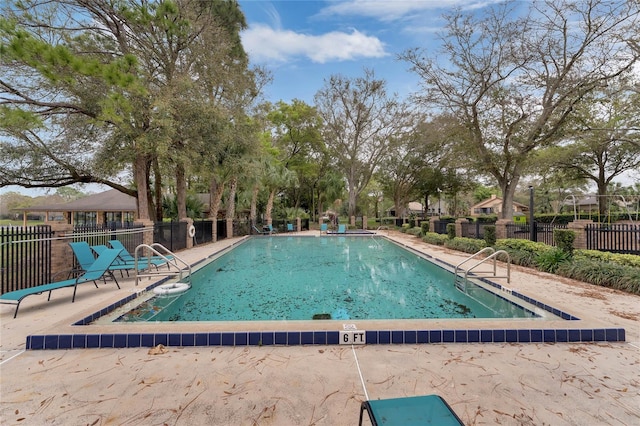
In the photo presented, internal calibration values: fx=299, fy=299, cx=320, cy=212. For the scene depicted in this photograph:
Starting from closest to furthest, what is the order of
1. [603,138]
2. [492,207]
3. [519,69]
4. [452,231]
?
[452,231] < [519,69] < [603,138] < [492,207]

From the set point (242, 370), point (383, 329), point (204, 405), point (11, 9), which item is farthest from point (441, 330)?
point (11, 9)

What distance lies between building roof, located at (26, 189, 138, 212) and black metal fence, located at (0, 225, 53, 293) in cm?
1486

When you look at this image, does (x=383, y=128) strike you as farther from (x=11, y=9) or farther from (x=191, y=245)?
(x=11, y=9)

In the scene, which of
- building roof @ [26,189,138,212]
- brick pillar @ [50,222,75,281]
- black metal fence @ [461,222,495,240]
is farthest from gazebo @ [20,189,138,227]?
black metal fence @ [461,222,495,240]

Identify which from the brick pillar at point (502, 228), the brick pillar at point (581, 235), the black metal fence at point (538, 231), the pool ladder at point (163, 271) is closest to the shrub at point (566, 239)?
the brick pillar at point (581, 235)

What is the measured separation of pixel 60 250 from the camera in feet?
19.9

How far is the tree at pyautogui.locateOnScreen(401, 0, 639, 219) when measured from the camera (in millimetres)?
11859

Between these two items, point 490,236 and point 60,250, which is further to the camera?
point 490,236

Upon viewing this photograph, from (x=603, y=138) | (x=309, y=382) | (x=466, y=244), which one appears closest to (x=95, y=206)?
(x=466, y=244)

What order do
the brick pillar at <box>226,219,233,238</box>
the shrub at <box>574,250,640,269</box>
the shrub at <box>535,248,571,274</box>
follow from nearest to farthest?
the shrub at <box>574,250,640,269</box> < the shrub at <box>535,248,571,274</box> < the brick pillar at <box>226,219,233,238</box>

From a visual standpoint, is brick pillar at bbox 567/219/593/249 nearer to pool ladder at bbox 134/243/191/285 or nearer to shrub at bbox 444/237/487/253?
shrub at bbox 444/237/487/253

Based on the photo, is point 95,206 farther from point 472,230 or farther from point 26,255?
point 472,230

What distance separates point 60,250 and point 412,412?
288 inches

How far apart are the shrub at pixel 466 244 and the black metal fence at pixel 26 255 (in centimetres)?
1175
